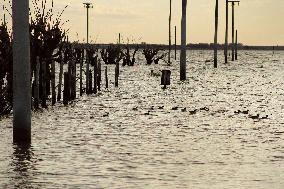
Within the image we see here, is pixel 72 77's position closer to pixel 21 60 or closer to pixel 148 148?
pixel 21 60

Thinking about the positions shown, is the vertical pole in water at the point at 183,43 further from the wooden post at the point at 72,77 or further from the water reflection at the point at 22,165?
the water reflection at the point at 22,165

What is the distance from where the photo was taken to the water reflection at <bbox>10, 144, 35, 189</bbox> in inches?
320

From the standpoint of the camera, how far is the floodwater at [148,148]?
8414 millimetres

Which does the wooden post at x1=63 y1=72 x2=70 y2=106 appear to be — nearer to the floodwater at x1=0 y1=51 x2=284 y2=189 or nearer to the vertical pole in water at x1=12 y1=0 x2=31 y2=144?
the floodwater at x1=0 y1=51 x2=284 y2=189

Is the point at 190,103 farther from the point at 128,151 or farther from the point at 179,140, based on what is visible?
the point at 128,151

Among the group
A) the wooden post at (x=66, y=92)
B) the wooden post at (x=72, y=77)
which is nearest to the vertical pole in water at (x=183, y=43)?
the wooden post at (x=72, y=77)

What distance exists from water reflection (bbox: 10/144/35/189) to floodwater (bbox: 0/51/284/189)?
0.5 inches

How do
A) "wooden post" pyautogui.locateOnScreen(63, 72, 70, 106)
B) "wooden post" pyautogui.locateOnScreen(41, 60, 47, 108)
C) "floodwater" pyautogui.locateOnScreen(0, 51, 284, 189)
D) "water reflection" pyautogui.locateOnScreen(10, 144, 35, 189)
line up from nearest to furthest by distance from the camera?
"water reflection" pyautogui.locateOnScreen(10, 144, 35, 189) → "floodwater" pyautogui.locateOnScreen(0, 51, 284, 189) → "wooden post" pyautogui.locateOnScreen(41, 60, 47, 108) → "wooden post" pyautogui.locateOnScreen(63, 72, 70, 106)

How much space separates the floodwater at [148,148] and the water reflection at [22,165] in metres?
0.01

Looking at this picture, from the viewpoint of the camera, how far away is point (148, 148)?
11.3m

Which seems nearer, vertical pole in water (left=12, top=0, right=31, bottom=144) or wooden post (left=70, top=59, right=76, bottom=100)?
vertical pole in water (left=12, top=0, right=31, bottom=144)

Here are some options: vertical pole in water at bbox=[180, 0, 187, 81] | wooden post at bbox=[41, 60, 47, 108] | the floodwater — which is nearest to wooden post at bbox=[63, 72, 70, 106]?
the floodwater

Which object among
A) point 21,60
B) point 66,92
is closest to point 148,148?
point 21,60

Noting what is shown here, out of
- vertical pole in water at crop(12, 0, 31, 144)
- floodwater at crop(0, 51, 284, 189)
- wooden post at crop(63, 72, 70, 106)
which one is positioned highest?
vertical pole in water at crop(12, 0, 31, 144)
